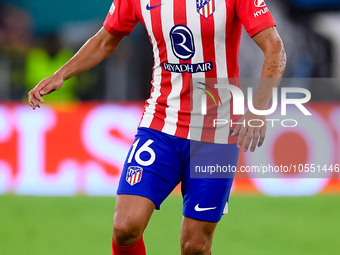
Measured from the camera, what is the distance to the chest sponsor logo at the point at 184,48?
3.74 meters

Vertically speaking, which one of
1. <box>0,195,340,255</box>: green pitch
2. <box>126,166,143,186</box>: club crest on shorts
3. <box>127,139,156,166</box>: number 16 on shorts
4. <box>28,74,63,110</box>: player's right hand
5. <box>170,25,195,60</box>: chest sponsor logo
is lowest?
<box>0,195,340,255</box>: green pitch

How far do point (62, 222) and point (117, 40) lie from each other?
2893 millimetres

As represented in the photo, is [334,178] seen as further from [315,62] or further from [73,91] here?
[73,91]

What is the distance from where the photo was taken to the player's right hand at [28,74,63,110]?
12.6 ft

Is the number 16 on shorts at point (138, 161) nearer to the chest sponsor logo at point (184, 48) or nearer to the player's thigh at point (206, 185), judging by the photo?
the player's thigh at point (206, 185)

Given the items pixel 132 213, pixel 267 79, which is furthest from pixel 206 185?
pixel 267 79

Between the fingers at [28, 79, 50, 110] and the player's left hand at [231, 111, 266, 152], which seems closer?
the player's left hand at [231, 111, 266, 152]

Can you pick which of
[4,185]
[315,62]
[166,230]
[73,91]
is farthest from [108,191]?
[315,62]

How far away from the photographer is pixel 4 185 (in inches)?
309

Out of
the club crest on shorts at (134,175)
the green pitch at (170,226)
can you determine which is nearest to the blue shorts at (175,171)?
the club crest on shorts at (134,175)

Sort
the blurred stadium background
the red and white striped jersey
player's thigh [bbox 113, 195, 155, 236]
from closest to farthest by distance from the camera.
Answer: player's thigh [bbox 113, 195, 155, 236], the red and white striped jersey, the blurred stadium background

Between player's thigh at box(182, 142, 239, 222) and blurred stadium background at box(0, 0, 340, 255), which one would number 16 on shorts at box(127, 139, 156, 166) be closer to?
player's thigh at box(182, 142, 239, 222)

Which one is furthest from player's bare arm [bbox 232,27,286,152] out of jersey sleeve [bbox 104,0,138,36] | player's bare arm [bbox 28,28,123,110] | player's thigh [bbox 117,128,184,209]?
player's bare arm [bbox 28,28,123,110]

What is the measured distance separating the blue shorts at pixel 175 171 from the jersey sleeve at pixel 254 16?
2.22 ft
